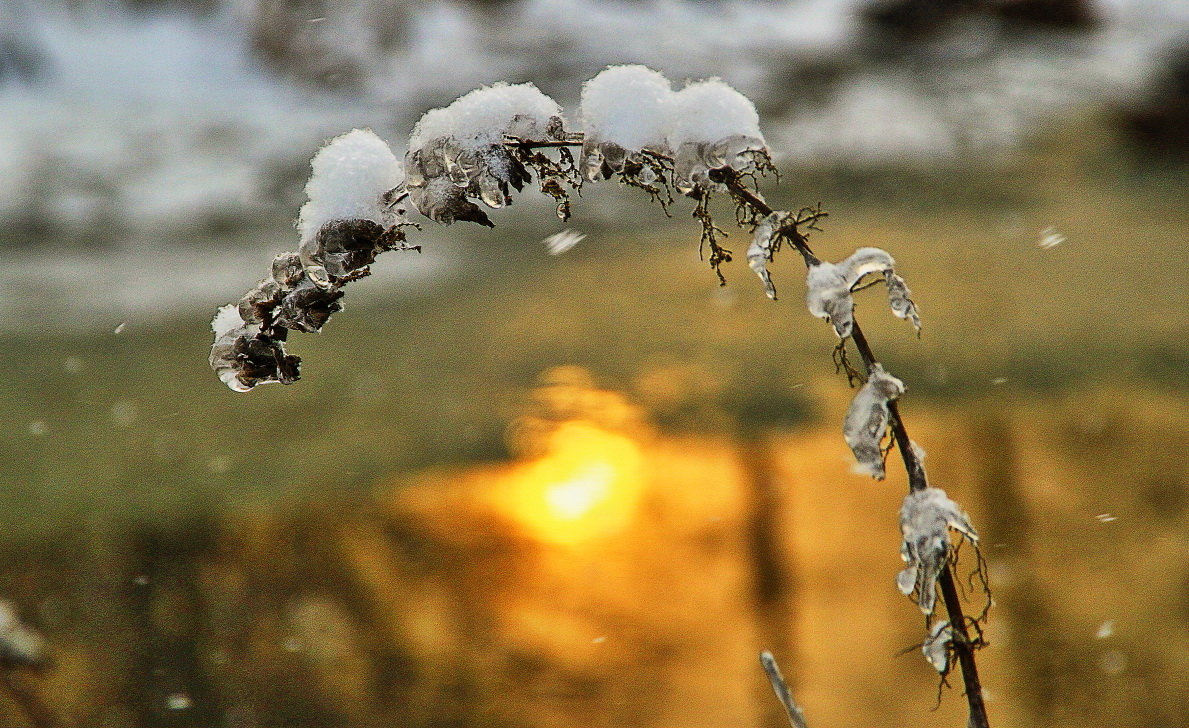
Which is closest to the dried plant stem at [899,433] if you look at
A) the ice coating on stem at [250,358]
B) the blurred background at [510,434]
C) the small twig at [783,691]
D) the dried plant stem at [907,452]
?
the dried plant stem at [907,452]

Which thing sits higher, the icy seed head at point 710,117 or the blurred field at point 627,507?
the blurred field at point 627,507

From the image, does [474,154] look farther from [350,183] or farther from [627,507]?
[627,507]

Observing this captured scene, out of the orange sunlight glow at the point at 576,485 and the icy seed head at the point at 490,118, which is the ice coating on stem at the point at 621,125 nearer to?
the icy seed head at the point at 490,118

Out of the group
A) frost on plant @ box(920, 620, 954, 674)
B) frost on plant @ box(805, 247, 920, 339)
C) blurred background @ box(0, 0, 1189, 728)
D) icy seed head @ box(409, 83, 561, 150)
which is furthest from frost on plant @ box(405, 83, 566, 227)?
blurred background @ box(0, 0, 1189, 728)

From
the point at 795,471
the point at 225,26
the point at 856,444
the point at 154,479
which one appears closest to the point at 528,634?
the point at 795,471

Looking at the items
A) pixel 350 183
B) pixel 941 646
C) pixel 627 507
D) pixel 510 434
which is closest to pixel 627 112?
pixel 350 183
